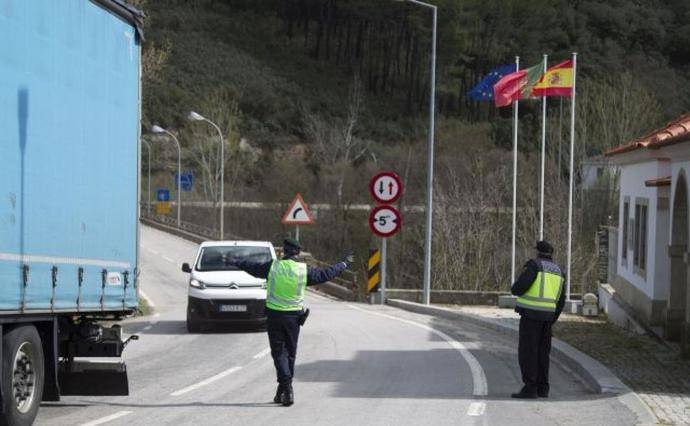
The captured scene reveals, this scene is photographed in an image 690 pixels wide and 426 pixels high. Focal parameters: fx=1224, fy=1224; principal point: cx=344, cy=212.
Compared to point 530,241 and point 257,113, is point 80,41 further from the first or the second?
point 257,113

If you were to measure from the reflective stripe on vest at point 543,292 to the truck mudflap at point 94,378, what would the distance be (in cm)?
450

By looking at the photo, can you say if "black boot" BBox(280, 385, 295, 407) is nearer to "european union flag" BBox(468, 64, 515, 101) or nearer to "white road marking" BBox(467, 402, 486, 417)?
"white road marking" BBox(467, 402, 486, 417)

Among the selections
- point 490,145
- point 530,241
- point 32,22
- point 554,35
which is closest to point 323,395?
point 32,22

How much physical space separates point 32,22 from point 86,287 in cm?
268

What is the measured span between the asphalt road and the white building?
265cm

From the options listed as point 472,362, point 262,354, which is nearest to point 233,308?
point 262,354

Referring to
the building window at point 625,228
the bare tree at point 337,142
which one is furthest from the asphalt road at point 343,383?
the bare tree at point 337,142

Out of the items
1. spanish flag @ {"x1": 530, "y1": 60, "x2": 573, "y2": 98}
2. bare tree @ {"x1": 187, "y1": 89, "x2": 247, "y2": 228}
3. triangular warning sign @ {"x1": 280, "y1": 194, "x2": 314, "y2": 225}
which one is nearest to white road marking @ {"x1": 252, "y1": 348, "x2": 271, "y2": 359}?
triangular warning sign @ {"x1": 280, "y1": 194, "x2": 314, "y2": 225}

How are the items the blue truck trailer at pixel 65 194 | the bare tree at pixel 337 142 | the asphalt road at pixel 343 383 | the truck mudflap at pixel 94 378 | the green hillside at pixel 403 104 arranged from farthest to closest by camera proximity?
the bare tree at pixel 337 142, the green hillside at pixel 403 104, the truck mudflap at pixel 94 378, the asphalt road at pixel 343 383, the blue truck trailer at pixel 65 194

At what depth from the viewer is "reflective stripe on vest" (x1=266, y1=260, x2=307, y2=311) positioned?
12609mm

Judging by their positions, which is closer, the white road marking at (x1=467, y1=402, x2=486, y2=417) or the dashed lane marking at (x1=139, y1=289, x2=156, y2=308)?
the white road marking at (x1=467, y1=402, x2=486, y2=417)

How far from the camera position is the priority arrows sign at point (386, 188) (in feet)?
96.1

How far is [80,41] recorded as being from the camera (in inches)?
440

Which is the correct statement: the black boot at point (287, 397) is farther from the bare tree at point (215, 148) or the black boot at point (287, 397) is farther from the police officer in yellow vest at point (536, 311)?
the bare tree at point (215, 148)
